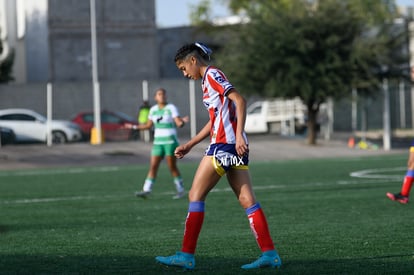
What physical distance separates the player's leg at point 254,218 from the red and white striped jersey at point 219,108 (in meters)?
0.32

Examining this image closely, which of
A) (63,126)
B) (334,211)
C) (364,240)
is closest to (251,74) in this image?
(63,126)

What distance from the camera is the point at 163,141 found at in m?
18.4

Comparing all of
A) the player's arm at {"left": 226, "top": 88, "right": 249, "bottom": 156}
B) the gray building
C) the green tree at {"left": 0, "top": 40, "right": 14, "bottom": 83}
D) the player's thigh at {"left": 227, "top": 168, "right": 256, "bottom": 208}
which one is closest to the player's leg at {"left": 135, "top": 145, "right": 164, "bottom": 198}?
the player's thigh at {"left": 227, "top": 168, "right": 256, "bottom": 208}

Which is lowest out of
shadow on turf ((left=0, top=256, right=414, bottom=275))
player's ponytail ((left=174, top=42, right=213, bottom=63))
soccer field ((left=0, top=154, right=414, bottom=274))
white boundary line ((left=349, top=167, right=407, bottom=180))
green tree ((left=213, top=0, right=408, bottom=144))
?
white boundary line ((left=349, top=167, right=407, bottom=180))

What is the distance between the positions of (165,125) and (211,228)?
6.21m

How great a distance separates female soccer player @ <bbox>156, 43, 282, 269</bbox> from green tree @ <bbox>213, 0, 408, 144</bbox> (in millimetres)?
31781

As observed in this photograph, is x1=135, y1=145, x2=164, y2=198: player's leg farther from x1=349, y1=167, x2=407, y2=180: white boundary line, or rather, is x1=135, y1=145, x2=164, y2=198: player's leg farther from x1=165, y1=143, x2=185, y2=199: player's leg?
x1=349, y1=167, x2=407, y2=180: white boundary line

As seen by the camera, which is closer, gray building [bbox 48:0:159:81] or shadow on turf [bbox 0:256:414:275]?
shadow on turf [bbox 0:256:414:275]

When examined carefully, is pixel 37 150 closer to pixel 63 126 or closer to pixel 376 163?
pixel 63 126

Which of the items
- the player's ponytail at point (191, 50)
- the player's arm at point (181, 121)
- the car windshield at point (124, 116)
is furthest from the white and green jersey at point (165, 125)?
the car windshield at point (124, 116)

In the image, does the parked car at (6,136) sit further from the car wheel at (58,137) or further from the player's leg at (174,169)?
the player's leg at (174,169)

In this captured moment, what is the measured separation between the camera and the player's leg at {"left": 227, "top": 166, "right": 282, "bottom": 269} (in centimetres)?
864

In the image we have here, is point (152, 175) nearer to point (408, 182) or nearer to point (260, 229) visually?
point (408, 182)

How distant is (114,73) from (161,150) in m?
41.2
